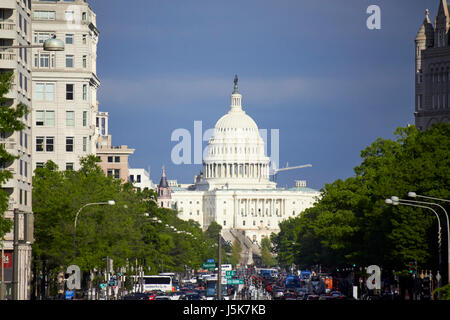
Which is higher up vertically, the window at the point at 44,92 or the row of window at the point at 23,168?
the window at the point at 44,92

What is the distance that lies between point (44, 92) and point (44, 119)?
3.73 metres

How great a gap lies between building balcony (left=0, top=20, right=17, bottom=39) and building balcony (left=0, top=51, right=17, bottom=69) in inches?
50.4

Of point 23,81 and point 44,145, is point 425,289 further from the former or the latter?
point 44,145

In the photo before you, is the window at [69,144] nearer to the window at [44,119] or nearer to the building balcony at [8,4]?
the window at [44,119]

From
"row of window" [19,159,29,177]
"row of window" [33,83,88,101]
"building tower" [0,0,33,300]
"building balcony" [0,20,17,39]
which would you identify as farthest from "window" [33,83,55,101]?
"building balcony" [0,20,17,39]

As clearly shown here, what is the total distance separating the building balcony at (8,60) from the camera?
82562 millimetres

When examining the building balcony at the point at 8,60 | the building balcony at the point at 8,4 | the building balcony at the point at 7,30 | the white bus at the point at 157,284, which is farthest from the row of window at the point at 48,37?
the building balcony at the point at 8,60

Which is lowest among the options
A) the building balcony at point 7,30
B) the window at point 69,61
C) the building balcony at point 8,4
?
the building balcony at point 7,30

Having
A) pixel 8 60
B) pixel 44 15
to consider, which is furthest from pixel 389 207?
pixel 44 15

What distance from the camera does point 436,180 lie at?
3583 inches

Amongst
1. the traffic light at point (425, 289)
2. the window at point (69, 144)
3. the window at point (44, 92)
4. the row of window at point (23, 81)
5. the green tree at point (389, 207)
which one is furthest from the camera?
the window at point (44, 92)

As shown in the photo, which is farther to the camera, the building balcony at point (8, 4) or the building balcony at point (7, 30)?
the building balcony at point (8, 4)

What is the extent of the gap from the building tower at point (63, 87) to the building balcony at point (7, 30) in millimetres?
58533

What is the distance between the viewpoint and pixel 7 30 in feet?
275
